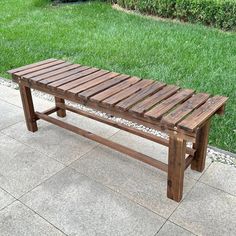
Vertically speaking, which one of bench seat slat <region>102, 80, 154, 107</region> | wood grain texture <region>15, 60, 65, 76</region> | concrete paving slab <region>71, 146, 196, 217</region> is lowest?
concrete paving slab <region>71, 146, 196, 217</region>

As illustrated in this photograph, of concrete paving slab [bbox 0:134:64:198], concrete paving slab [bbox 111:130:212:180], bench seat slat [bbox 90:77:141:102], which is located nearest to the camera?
bench seat slat [bbox 90:77:141:102]

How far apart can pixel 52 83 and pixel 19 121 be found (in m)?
1.16

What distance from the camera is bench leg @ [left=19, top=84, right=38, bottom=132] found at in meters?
3.28

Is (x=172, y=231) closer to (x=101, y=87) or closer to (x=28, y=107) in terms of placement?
(x=101, y=87)

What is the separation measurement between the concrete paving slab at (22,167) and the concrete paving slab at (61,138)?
94 mm

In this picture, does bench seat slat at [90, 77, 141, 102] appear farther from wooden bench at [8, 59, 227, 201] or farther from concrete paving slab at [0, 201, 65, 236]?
concrete paving slab at [0, 201, 65, 236]

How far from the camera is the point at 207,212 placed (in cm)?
236

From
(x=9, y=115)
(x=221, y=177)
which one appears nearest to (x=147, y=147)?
(x=221, y=177)

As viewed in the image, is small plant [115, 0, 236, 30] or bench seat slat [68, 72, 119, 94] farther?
small plant [115, 0, 236, 30]

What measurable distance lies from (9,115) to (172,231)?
8.37ft

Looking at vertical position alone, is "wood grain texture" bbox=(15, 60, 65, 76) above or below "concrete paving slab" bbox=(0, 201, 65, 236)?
above

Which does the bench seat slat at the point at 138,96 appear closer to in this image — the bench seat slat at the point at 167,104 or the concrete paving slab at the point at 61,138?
the bench seat slat at the point at 167,104

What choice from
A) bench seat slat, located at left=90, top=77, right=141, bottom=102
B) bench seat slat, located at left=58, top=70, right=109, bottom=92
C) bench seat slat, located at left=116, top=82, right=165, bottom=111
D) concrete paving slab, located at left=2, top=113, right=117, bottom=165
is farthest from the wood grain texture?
bench seat slat, located at left=116, top=82, right=165, bottom=111

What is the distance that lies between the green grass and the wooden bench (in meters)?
0.90
